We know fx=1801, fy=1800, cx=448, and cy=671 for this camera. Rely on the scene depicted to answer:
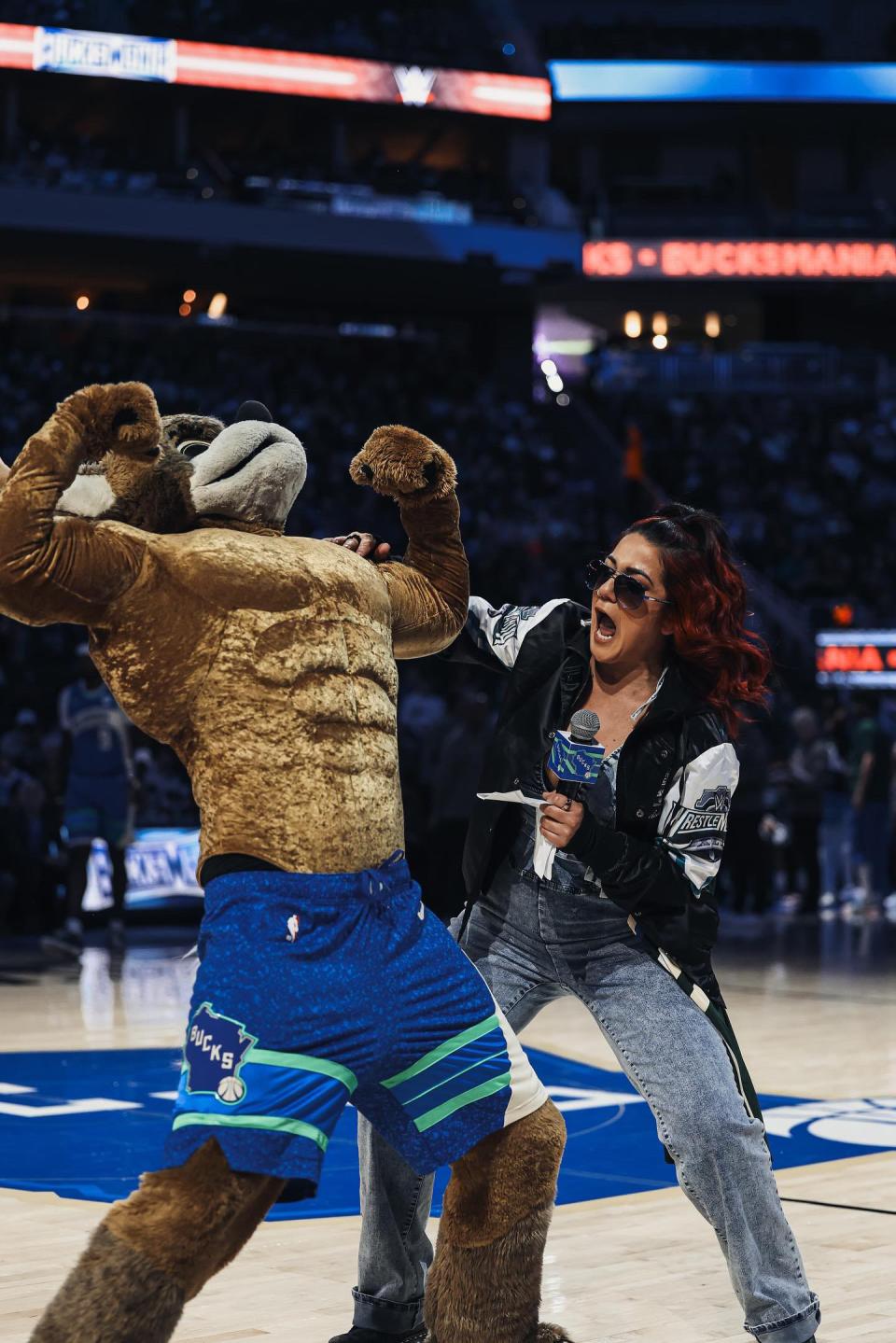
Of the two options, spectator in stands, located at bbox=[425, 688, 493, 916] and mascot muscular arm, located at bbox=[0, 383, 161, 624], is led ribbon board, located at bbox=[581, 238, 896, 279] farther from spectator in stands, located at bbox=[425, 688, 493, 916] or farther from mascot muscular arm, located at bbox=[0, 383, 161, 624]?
mascot muscular arm, located at bbox=[0, 383, 161, 624]

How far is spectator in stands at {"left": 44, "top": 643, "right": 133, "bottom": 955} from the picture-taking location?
911cm

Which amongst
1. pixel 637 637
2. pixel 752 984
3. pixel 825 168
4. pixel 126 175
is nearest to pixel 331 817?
pixel 637 637

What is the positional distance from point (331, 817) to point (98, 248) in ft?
78.0

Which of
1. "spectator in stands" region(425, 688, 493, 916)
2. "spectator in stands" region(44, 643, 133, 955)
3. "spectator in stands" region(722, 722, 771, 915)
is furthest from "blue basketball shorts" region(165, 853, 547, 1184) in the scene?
"spectator in stands" region(722, 722, 771, 915)

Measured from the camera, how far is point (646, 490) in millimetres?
21500

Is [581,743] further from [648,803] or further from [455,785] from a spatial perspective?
[455,785]

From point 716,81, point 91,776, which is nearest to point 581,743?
point 91,776

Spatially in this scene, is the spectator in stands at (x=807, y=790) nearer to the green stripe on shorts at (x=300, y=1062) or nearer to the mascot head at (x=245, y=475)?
the mascot head at (x=245, y=475)

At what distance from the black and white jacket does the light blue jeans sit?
0.25 feet

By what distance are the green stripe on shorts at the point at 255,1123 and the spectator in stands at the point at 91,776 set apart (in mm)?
6676

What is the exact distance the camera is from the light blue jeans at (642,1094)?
3.01m

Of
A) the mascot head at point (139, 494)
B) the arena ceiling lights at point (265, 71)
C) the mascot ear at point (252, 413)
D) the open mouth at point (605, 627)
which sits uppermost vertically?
the arena ceiling lights at point (265, 71)

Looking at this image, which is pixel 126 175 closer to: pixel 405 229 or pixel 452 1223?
pixel 405 229

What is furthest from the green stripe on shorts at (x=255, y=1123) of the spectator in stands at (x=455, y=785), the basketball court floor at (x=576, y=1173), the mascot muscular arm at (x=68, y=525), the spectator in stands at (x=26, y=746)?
the spectator in stands at (x=26, y=746)
